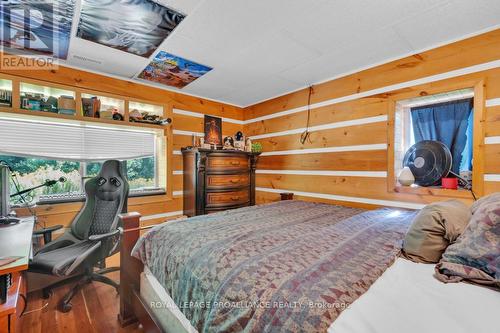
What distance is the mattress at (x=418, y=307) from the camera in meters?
0.60

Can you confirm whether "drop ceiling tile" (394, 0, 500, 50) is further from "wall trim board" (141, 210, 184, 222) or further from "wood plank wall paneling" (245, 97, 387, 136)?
"wall trim board" (141, 210, 184, 222)

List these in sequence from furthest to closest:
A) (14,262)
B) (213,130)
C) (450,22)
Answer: (213,130)
(450,22)
(14,262)

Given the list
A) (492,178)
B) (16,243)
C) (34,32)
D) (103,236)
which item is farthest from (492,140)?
(34,32)

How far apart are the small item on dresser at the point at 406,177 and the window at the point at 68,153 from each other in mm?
2901

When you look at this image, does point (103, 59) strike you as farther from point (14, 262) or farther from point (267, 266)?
point (267, 266)

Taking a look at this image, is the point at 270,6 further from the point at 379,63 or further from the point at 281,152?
the point at 281,152

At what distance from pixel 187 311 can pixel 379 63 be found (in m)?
2.78

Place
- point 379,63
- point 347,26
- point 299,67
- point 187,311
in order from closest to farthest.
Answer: point 187,311
point 347,26
point 379,63
point 299,67

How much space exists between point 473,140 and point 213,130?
10.1ft

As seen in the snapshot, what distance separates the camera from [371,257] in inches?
39.4

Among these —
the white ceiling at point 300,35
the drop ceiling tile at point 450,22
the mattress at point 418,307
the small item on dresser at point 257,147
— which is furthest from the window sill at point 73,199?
the drop ceiling tile at point 450,22

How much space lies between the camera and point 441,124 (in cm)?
206

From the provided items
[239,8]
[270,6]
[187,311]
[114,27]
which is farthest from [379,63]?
[187,311]

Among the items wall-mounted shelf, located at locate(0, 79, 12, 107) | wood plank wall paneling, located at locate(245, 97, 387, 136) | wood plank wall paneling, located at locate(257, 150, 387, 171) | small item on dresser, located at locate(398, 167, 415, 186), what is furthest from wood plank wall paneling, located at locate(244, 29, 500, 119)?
wall-mounted shelf, located at locate(0, 79, 12, 107)
